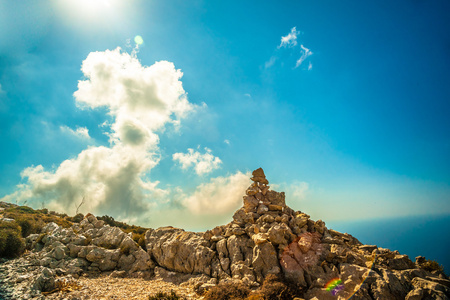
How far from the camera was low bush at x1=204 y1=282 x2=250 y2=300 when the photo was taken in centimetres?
1584

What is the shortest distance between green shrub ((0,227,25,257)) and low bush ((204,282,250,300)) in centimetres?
2482

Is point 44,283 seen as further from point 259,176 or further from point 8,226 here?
point 259,176

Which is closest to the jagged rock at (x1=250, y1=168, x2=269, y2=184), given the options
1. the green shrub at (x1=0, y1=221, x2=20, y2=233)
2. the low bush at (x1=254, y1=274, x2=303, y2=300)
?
the low bush at (x1=254, y1=274, x2=303, y2=300)

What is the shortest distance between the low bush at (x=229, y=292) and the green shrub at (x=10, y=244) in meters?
24.8

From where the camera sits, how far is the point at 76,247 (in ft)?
87.0

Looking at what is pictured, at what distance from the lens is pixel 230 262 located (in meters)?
22.1

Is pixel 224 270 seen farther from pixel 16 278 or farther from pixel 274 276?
pixel 16 278

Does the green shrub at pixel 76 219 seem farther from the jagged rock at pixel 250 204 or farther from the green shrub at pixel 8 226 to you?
the jagged rock at pixel 250 204

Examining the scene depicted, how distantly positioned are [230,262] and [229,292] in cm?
610

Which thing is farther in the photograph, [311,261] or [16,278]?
[311,261]

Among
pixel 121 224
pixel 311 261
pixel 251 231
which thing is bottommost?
pixel 311 261

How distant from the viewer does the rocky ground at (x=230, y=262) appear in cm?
1564

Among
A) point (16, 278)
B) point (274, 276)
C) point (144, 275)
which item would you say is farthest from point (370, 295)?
point (16, 278)

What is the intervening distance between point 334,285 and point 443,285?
7.05 metres
